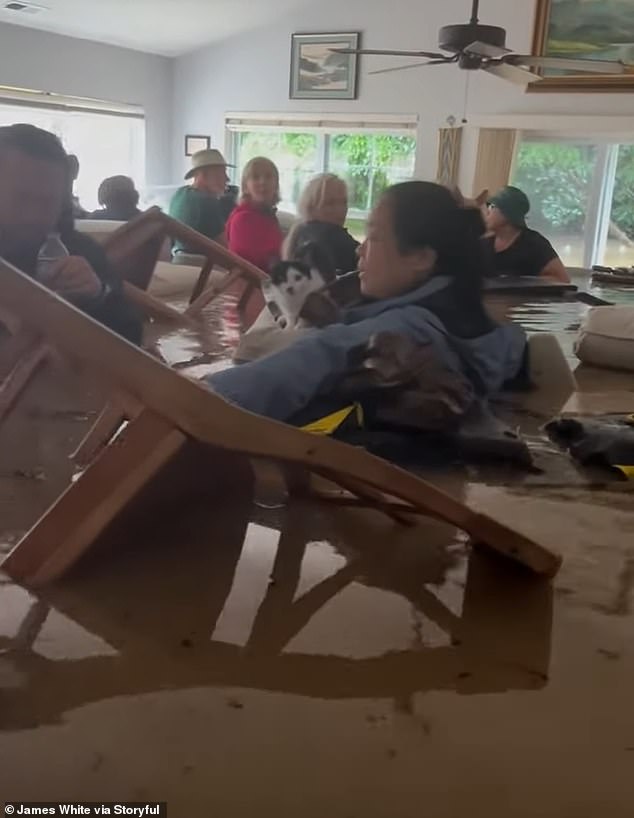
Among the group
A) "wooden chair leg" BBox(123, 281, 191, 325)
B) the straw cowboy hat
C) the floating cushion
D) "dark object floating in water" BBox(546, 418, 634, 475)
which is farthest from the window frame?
"dark object floating in water" BBox(546, 418, 634, 475)

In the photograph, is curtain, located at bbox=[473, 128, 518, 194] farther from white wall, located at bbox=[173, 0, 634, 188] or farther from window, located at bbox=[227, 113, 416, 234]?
window, located at bbox=[227, 113, 416, 234]

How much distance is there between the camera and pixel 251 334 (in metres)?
2.19

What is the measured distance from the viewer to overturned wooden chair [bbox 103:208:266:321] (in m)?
2.79

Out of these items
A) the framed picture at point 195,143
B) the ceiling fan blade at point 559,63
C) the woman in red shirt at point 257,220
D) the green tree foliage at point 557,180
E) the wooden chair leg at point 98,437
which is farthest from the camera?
the framed picture at point 195,143

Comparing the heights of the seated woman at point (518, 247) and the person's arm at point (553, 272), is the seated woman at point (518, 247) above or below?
above

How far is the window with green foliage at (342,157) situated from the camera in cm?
707

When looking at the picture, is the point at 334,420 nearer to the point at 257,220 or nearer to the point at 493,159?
the point at 257,220

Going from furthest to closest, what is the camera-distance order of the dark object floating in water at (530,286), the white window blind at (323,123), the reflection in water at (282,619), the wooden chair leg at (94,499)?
the white window blind at (323,123) < the dark object floating in water at (530,286) < the wooden chair leg at (94,499) < the reflection in water at (282,619)

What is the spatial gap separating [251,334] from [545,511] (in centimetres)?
99

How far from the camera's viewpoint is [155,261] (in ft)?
9.91

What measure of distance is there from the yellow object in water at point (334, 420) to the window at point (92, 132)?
17.7 ft

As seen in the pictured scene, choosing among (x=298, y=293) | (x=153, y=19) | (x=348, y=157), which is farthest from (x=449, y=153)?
(x=298, y=293)

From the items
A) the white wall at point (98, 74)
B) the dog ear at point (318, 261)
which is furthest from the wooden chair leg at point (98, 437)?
the white wall at point (98, 74)

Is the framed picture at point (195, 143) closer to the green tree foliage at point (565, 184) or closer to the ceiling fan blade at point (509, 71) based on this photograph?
the green tree foliage at point (565, 184)
